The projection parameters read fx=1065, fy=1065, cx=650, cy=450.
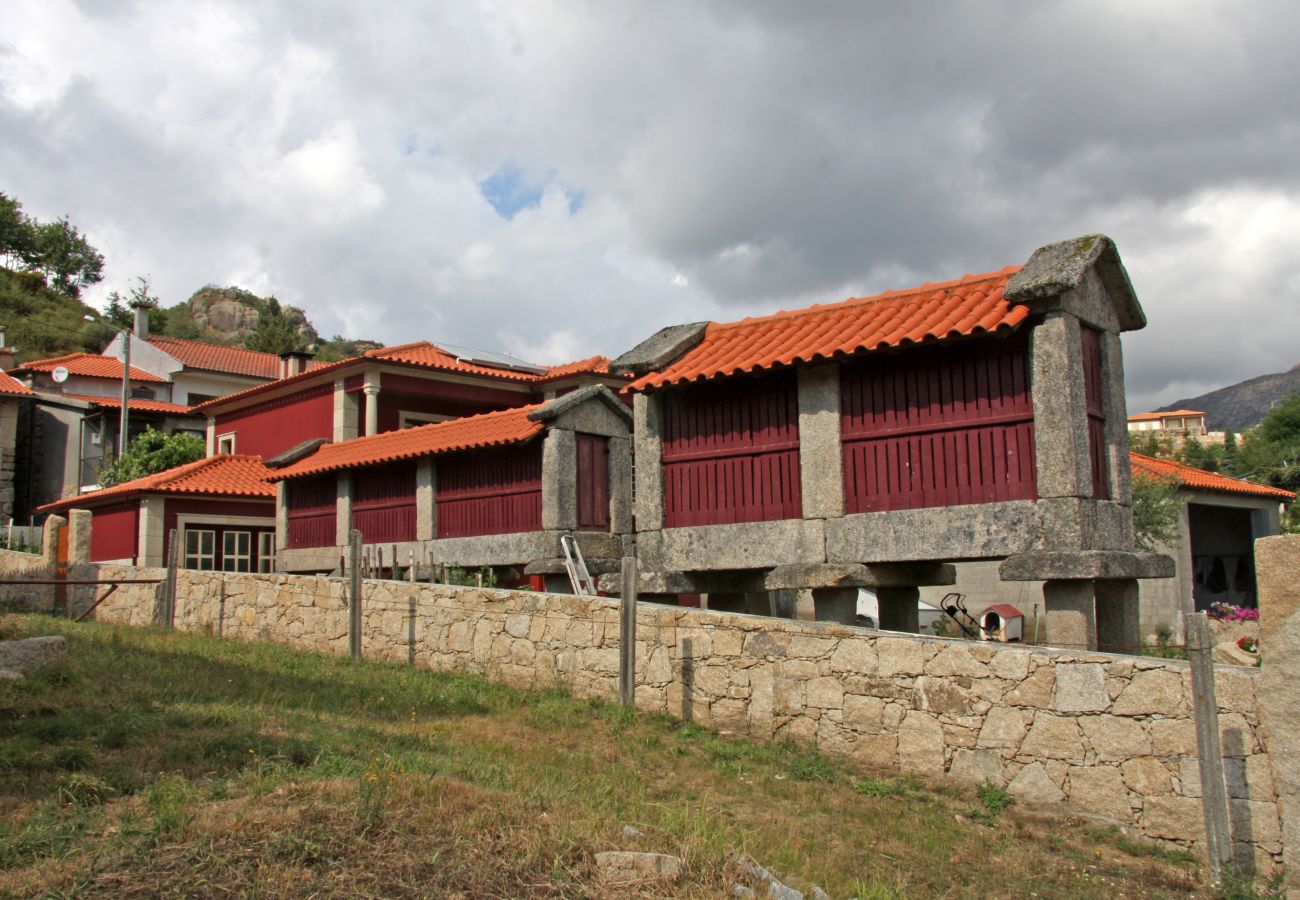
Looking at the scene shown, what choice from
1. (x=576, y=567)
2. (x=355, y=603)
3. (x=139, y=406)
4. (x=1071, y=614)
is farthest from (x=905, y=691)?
(x=139, y=406)

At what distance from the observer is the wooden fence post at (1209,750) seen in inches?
256

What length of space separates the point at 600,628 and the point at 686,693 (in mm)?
1251

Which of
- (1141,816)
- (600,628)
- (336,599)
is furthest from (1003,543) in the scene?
(336,599)

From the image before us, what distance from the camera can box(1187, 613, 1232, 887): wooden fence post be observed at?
6.51 meters

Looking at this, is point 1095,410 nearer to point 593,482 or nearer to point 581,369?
point 593,482

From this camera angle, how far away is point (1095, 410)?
9719 millimetres

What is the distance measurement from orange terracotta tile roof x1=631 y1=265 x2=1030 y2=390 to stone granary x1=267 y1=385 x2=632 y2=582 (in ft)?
7.94

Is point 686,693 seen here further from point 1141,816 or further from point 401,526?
point 401,526

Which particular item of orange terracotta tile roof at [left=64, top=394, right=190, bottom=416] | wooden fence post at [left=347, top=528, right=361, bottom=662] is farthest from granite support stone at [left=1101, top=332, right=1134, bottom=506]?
orange terracotta tile roof at [left=64, top=394, right=190, bottom=416]

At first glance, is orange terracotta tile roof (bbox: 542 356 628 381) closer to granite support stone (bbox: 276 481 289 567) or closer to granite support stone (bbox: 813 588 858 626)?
granite support stone (bbox: 276 481 289 567)

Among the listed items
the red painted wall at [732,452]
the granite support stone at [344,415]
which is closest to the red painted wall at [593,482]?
the red painted wall at [732,452]

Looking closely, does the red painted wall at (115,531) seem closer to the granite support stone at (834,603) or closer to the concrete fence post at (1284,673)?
the granite support stone at (834,603)

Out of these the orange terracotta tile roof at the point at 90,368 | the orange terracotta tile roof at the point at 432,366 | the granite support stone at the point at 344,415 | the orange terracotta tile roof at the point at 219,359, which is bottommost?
the granite support stone at the point at 344,415

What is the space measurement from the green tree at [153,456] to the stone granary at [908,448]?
2050 centimetres
